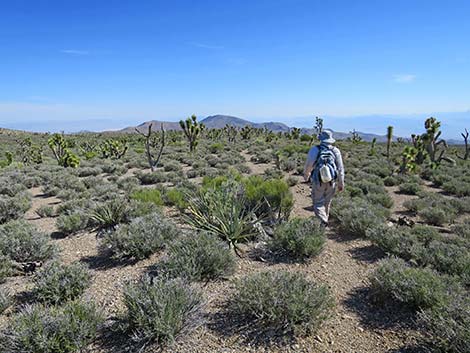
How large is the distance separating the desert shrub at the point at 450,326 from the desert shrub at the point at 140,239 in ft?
13.7

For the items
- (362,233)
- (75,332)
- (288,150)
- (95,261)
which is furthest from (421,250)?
(288,150)

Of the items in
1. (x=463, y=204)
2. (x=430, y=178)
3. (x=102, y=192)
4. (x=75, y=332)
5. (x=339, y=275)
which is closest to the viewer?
(x=75, y=332)

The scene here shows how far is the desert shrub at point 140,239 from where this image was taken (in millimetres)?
5598

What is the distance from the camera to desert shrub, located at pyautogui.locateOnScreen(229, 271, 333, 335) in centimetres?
361

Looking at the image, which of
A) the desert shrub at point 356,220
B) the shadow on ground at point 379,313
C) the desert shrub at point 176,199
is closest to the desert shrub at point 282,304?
the shadow on ground at point 379,313

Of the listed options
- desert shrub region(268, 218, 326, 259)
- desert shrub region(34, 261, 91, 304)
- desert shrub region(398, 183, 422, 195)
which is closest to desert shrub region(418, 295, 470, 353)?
desert shrub region(268, 218, 326, 259)

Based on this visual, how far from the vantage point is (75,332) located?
131 inches

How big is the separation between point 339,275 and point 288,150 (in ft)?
66.0

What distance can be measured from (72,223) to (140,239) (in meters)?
2.64

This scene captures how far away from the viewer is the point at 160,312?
3451 mm

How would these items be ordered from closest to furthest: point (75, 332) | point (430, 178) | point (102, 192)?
point (75, 332)
point (102, 192)
point (430, 178)

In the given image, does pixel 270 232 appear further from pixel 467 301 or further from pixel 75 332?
pixel 75 332

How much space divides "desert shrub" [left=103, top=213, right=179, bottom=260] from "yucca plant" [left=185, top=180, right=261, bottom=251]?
62 cm

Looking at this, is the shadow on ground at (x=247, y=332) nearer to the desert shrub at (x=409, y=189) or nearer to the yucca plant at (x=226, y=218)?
the yucca plant at (x=226, y=218)
